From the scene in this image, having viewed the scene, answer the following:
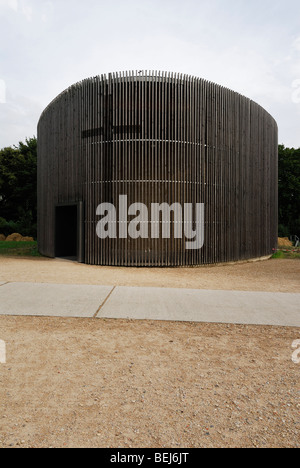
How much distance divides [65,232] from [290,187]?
94.4 ft

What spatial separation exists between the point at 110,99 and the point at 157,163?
3.50 m

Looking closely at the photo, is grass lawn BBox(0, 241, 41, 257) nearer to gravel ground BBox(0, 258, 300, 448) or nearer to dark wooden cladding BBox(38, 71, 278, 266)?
dark wooden cladding BBox(38, 71, 278, 266)

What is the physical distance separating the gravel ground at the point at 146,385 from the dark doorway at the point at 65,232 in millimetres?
10798

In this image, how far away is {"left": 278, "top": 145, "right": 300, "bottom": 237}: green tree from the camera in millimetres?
33812

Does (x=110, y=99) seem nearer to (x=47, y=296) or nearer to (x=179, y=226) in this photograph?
(x=179, y=226)

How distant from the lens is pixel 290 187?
3344 cm

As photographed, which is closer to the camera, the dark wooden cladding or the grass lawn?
the dark wooden cladding

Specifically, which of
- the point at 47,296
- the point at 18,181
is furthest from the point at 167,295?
the point at 18,181

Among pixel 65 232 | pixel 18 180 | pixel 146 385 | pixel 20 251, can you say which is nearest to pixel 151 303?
pixel 146 385

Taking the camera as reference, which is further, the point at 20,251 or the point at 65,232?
the point at 20,251

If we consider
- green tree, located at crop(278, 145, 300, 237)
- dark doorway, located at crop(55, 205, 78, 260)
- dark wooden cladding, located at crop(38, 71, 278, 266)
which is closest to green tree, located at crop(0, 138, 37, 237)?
dark doorway, located at crop(55, 205, 78, 260)

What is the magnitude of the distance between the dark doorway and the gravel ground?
10.8 m

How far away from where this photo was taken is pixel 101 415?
7.25ft

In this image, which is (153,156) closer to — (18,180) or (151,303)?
(151,303)
